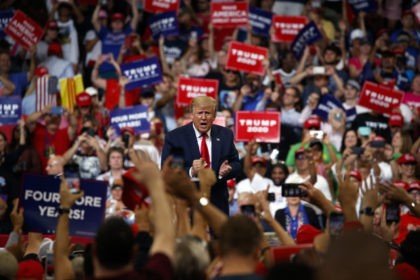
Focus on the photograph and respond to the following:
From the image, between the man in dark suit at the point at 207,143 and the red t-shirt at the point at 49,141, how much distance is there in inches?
189

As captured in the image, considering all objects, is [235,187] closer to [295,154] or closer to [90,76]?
[295,154]

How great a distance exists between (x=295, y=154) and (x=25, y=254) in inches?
204

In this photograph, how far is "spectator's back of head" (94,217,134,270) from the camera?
4785 millimetres

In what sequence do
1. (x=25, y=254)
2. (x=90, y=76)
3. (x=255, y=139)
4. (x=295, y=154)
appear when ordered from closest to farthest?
(x=25, y=254) < (x=295, y=154) < (x=255, y=139) < (x=90, y=76)

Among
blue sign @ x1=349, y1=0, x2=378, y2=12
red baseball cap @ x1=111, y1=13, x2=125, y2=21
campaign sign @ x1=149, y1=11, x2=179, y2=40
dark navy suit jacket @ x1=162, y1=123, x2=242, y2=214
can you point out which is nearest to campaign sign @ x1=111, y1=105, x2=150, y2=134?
campaign sign @ x1=149, y1=11, x2=179, y2=40

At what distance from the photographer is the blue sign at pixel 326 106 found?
1367 centimetres

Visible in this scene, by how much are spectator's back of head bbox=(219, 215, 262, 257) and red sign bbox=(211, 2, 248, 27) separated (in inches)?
426

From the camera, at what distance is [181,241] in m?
5.16

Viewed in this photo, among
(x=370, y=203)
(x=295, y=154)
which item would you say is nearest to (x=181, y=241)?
(x=370, y=203)

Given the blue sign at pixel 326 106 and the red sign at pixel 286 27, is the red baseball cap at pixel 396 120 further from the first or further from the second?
the red sign at pixel 286 27

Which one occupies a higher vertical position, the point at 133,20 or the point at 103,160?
the point at 133,20

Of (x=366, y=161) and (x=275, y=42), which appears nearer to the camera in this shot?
(x=366, y=161)

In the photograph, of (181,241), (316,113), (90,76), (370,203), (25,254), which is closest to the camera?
(181,241)

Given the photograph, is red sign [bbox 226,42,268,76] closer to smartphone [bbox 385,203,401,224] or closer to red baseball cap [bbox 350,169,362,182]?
red baseball cap [bbox 350,169,362,182]
